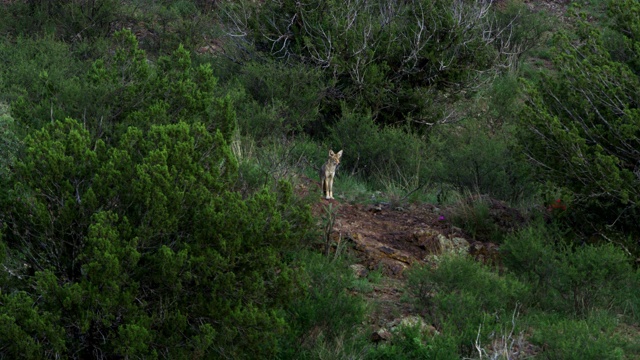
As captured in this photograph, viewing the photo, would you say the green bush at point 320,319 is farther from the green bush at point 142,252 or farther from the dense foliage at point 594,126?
the dense foliage at point 594,126

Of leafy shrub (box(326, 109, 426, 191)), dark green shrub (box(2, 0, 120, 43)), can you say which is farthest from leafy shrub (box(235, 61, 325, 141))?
dark green shrub (box(2, 0, 120, 43))

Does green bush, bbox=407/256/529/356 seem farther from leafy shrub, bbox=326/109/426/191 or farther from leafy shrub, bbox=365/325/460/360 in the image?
leafy shrub, bbox=326/109/426/191

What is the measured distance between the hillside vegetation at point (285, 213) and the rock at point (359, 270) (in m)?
0.08

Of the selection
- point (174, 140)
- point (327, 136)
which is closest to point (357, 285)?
point (174, 140)

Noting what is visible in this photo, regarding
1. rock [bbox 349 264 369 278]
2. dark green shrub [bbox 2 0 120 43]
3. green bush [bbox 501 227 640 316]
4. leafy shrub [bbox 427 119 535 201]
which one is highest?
green bush [bbox 501 227 640 316]

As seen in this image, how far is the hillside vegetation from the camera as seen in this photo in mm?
6887

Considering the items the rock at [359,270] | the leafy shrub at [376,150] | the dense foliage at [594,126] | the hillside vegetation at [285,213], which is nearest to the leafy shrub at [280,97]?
the hillside vegetation at [285,213]

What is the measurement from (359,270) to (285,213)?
6.06ft

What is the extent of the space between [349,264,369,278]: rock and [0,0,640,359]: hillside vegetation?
3.0 inches

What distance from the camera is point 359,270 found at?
9492mm

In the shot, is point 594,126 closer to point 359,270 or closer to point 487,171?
point 487,171

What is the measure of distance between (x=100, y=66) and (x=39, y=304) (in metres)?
3.81

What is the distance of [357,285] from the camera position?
8945mm

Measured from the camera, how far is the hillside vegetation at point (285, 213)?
6887 mm
